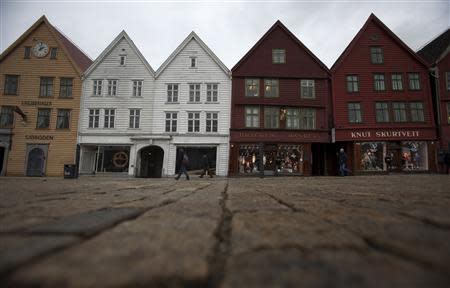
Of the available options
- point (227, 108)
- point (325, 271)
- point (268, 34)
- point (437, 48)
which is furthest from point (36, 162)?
point (437, 48)

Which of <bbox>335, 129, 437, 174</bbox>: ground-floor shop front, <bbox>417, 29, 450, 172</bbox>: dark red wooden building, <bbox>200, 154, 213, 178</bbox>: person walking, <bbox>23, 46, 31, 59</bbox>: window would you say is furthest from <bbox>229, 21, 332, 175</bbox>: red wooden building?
<bbox>23, 46, 31, 59</bbox>: window

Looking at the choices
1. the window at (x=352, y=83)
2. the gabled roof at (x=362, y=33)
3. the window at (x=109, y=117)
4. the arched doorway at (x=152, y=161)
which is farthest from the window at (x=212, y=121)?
the window at (x=352, y=83)

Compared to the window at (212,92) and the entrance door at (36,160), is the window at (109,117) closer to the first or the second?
the entrance door at (36,160)

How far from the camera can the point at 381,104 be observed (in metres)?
19.9

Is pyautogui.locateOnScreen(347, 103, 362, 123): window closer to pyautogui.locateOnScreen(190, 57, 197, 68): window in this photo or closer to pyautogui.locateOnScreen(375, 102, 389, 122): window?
pyautogui.locateOnScreen(375, 102, 389, 122): window

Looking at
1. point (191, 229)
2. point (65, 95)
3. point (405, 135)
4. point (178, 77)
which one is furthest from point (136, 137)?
point (405, 135)

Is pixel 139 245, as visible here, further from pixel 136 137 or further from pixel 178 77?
pixel 178 77

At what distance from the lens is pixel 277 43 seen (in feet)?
69.1

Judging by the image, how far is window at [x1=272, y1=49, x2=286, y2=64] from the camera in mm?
20703

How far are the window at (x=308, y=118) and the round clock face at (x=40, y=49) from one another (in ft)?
72.4

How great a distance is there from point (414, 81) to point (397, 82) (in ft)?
4.46

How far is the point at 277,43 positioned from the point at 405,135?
1230cm

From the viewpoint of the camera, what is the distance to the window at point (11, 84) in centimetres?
2058

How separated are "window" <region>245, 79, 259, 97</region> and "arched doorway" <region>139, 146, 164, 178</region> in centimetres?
855
